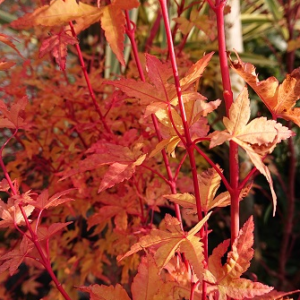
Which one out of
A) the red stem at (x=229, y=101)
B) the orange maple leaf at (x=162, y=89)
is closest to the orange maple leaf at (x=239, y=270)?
the red stem at (x=229, y=101)

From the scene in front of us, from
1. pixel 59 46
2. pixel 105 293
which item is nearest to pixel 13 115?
pixel 59 46

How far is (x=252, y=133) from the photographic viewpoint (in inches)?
A: 14.2

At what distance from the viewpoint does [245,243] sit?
1.33ft

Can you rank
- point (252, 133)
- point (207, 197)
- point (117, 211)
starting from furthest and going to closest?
1. point (117, 211)
2. point (207, 197)
3. point (252, 133)

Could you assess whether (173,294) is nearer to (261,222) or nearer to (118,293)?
(118,293)

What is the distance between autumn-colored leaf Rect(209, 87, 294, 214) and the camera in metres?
0.35

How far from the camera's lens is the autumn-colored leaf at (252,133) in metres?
0.35

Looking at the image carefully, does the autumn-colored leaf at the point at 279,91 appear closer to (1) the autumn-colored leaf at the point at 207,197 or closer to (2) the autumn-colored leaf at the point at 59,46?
(1) the autumn-colored leaf at the point at 207,197

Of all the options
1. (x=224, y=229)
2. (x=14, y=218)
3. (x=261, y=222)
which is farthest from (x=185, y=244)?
(x=261, y=222)

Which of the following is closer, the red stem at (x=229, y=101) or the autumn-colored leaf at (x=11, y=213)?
the red stem at (x=229, y=101)

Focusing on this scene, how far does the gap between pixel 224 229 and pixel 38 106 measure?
111cm

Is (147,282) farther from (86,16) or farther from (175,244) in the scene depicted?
(86,16)

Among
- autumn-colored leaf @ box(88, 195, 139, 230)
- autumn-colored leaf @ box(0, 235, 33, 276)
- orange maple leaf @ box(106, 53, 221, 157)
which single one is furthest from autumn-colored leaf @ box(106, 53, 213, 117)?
autumn-colored leaf @ box(88, 195, 139, 230)

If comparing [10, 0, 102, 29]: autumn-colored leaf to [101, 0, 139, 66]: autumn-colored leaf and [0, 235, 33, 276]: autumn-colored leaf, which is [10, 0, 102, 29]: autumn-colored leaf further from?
[0, 235, 33, 276]: autumn-colored leaf
